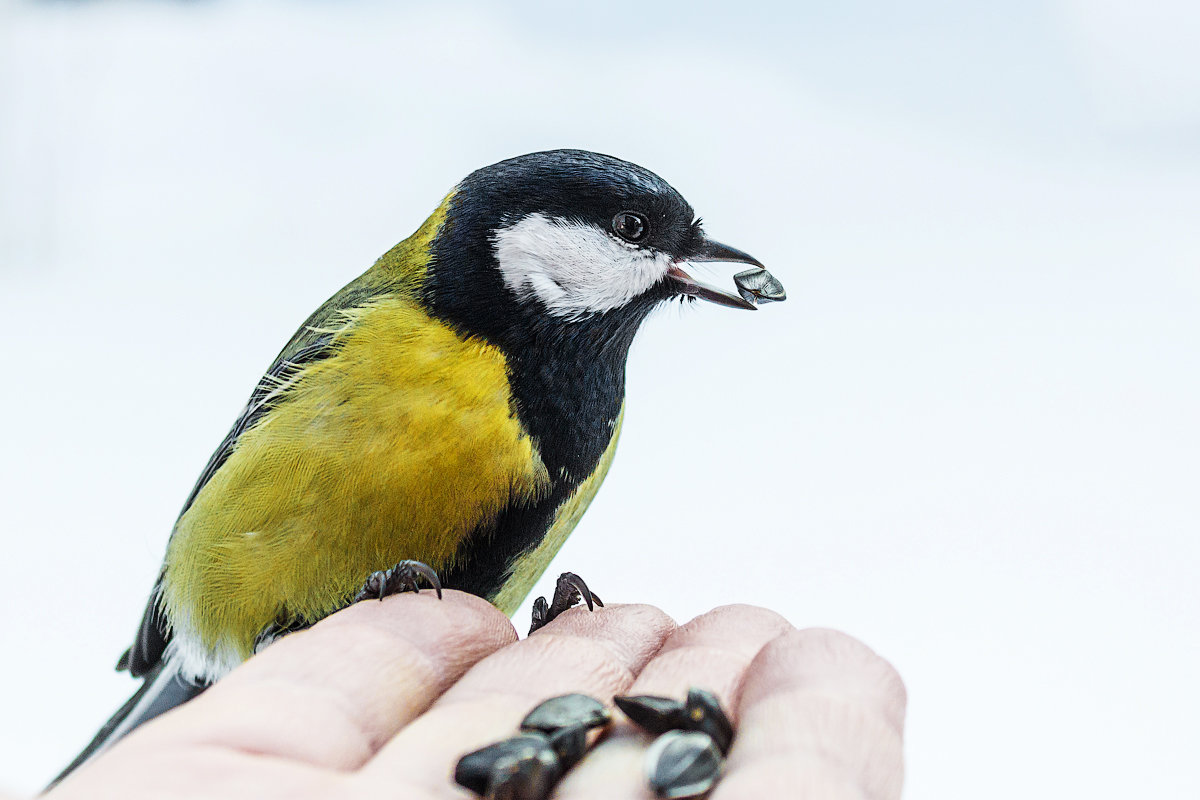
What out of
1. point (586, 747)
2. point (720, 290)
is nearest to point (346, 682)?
point (586, 747)

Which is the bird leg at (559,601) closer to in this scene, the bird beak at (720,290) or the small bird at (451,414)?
the small bird at (451,414)

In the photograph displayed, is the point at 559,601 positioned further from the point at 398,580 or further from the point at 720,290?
the point at 720,290

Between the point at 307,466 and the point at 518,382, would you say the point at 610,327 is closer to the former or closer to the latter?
the point at 518,382

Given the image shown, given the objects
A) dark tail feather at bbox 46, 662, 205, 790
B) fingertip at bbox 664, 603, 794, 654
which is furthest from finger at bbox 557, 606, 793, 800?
dark tail feather at bbox 46, 662, 205, 790

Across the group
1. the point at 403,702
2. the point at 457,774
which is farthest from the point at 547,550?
the point at 457,774

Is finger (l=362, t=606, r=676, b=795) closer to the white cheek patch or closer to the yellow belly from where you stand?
the yellow belly
